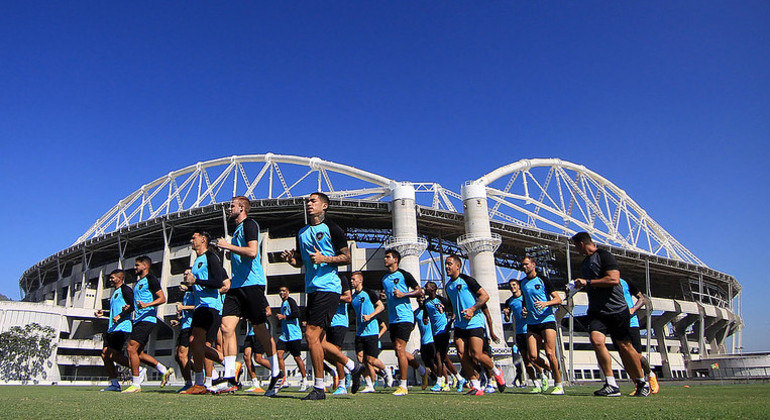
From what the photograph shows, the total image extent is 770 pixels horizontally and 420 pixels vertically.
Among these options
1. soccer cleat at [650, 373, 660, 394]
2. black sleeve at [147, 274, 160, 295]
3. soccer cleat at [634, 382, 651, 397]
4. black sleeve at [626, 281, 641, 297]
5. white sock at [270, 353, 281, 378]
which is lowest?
soccer cleat at [650, 373, 660, 394]

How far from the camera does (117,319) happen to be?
28.2 feet

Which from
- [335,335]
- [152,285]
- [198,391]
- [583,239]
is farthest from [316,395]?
[152,285]

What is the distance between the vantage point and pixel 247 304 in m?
6.03

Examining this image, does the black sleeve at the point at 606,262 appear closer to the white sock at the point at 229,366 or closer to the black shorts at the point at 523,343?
the black shorts at the point at 523,343

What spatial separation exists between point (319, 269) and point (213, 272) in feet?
6.60

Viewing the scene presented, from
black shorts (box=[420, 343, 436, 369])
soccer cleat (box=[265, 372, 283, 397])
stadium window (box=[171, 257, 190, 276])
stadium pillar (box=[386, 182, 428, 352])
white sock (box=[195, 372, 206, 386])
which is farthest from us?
stadium window (box=[171, 257, 190, 276])

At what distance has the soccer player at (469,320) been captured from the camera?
25.8 ft

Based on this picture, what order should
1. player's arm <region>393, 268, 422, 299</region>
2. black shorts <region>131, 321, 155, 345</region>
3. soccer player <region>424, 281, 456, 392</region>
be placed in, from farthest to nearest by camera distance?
soccer player <region>424, 281, 456, 392</region>, player's arm <region>393, 268, 422, 299</region>, black shorts <region>131, 321, 155, 345</region>

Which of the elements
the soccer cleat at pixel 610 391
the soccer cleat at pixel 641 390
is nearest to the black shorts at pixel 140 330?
the soccer cleat at pixel 610 391

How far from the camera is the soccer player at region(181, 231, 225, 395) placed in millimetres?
Result: 6562

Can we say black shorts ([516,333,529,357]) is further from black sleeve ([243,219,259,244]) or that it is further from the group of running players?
black sleeve ([243,219,259,244])

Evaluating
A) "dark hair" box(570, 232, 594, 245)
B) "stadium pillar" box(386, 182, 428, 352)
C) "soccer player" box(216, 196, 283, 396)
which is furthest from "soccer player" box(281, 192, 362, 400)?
"stadium pillar" box(386, 182, 428, 352)

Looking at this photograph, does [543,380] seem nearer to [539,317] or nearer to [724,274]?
[539,317]

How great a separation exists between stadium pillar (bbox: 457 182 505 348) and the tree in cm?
3960
